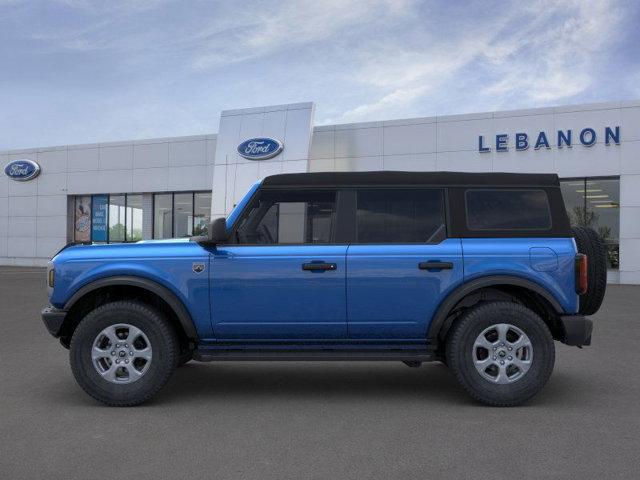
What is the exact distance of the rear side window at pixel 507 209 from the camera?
5.08 meters

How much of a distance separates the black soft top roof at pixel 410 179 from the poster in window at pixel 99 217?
86.1 feet

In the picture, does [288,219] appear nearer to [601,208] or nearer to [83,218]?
[601,208]

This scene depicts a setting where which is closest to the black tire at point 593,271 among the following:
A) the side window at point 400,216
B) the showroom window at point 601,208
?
the side window at point 400,216

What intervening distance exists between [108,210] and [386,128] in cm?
1414

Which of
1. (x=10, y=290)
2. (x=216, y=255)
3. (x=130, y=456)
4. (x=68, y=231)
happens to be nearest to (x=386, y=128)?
(x=10, y=290)

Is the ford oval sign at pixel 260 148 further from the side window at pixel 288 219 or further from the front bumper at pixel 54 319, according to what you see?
the front bumper at pixel 54 319

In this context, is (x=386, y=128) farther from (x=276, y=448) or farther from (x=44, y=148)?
(x=276, y=448)

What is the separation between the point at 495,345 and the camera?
4898mm

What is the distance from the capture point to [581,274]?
4949 millimetres

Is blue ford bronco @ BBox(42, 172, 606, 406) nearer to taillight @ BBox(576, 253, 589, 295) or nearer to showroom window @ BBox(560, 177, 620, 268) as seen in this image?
taillight @ BBox(576, 253, 589, 295)

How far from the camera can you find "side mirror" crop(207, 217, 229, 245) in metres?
4.90

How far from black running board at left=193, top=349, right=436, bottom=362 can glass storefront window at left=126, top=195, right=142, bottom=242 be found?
991 inches

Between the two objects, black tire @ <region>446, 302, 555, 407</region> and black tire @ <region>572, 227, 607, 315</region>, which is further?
black tire @ <region>572, 227, 607, 315</region>

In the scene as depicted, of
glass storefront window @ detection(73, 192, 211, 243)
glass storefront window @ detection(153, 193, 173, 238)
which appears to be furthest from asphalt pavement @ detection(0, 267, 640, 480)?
glass storefront window @ detection(153, 193, 173, 238)
